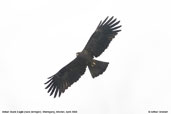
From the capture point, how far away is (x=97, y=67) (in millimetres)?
21250

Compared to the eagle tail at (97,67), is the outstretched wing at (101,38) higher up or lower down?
higher up

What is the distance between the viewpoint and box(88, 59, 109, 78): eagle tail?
21172 mm

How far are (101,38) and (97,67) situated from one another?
5.51 ft

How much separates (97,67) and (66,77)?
2024mm

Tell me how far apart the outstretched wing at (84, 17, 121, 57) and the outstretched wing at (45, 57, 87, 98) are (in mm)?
1170

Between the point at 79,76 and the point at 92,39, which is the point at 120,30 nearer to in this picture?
the point at 92,39

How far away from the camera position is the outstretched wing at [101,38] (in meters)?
21.4

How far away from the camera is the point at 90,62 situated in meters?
21.3

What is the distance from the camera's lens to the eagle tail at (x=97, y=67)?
834 inches

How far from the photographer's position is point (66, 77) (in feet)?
72.1

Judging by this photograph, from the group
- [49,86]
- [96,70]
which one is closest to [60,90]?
[49,86]

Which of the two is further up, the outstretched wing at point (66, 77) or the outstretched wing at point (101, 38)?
the outstretched wing at point (101, 38)

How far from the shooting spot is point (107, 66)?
21.1 meters

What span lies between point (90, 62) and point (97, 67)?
49cm
